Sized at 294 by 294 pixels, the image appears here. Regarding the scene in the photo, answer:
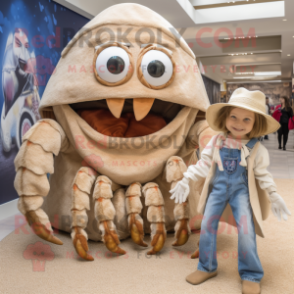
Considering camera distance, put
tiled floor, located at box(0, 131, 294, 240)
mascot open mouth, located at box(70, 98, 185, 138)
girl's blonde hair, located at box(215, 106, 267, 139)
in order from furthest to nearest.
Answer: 1. tiled floor, located at box(0, 131, 294, 240)
2. mascot open mouth, located at box(70, 98, 185, 138)
3. girl's blonde hair, located at box(215, 106, 267, 139)

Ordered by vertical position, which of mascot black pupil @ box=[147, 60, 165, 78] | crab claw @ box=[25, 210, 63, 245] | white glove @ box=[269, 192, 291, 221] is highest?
mascot black pupil @ box=[147, 60, 165, 78]

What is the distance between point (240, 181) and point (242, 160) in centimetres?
11

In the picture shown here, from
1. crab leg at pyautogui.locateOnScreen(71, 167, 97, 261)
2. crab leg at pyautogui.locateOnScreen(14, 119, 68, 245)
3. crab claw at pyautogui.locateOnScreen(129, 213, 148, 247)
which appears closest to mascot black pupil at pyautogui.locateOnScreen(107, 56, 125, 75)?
crab leg at pyautogui.locateOnScreen(14, 119, 68, 245)

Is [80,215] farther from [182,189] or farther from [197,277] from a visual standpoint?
[197,277]

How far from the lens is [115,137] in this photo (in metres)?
2.05

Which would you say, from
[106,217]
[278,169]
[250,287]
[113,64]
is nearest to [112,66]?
[113,64]

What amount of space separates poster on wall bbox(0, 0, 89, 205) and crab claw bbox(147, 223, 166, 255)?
155cm

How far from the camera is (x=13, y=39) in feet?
9.45

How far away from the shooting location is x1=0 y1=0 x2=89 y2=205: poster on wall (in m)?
2.80

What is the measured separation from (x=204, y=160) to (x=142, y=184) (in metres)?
0.61

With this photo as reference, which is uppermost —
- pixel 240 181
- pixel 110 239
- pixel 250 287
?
pixel 240 181

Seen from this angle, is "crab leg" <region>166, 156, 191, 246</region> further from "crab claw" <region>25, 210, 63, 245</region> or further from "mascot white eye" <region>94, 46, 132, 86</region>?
"crab claw" <region>25, 210, 63, 245</region>

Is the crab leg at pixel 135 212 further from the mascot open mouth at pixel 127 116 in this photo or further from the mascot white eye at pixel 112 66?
the mascot white eye at pixel 112 66

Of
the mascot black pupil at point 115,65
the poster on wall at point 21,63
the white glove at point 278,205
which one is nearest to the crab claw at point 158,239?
the white glove at point 278,205
